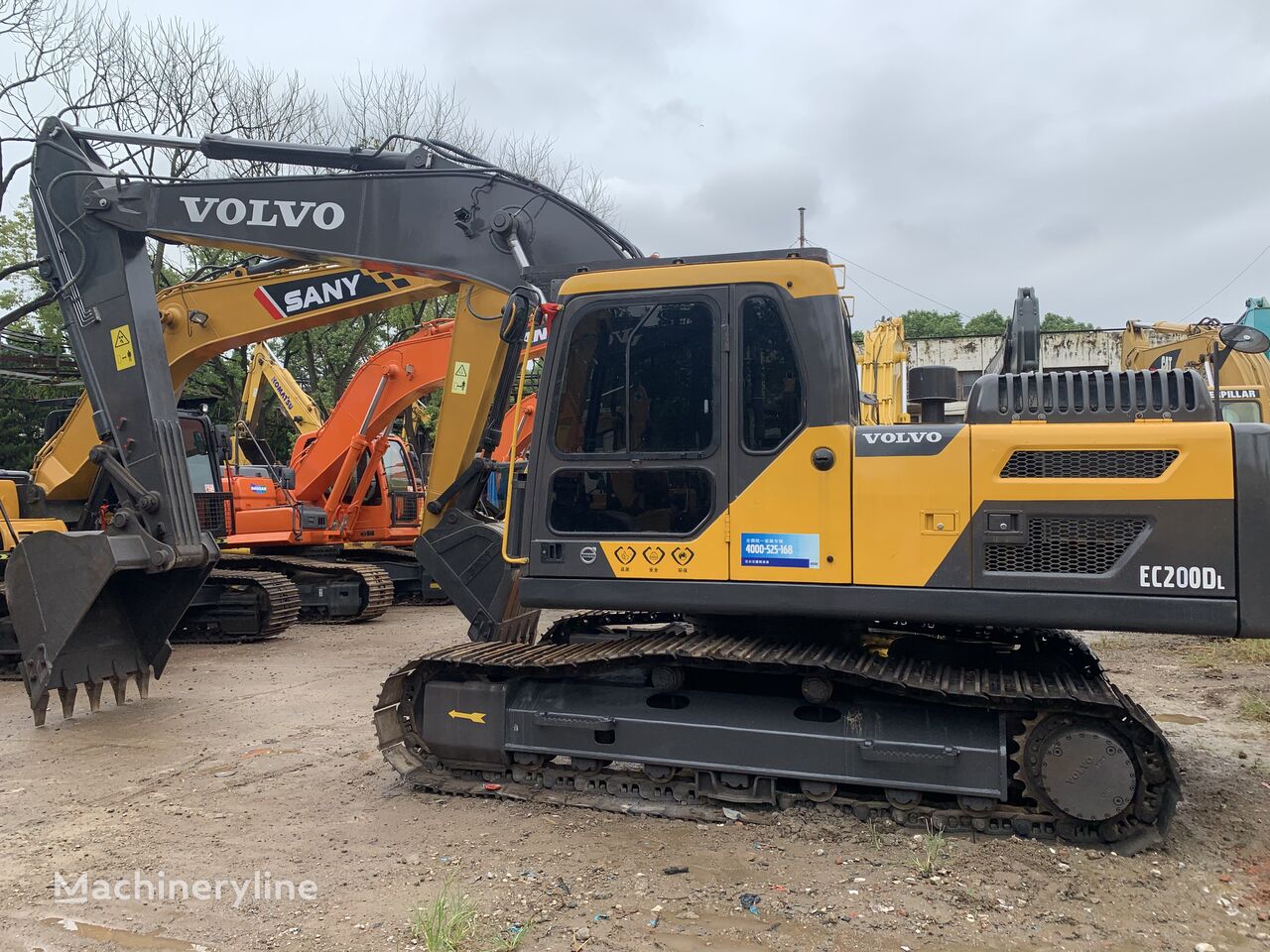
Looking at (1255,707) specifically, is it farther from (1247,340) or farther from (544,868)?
(544,868)

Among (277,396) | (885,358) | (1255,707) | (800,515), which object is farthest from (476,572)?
(277,396)

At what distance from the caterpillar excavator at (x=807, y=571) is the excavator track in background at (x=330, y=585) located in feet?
22.8

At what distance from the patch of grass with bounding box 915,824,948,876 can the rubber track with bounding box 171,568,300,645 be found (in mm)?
8322

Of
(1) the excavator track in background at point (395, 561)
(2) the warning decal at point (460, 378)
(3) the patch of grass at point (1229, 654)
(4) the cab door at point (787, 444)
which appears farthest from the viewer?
(1) the excavator track in background at point (395, 561)

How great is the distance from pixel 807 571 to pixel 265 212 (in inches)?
173

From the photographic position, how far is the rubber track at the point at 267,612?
1071 cm

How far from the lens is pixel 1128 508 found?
4.09m

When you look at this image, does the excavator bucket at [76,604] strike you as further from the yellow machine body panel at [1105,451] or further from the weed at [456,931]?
the yellow machine body panel at [1105,451]

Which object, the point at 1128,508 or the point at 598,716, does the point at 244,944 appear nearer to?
the point at 598,716

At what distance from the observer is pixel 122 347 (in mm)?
7082

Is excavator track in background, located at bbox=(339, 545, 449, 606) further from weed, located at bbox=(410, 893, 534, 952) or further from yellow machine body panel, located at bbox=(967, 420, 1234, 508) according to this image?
yellow machine body panel, located at bbox=(967, 420, 1234, 508)

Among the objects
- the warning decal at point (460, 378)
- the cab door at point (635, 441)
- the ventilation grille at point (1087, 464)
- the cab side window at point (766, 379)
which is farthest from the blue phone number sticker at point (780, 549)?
the warning decal at point (460, 378)

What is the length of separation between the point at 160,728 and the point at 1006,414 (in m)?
5.98

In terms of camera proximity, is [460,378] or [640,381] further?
[460,378]
